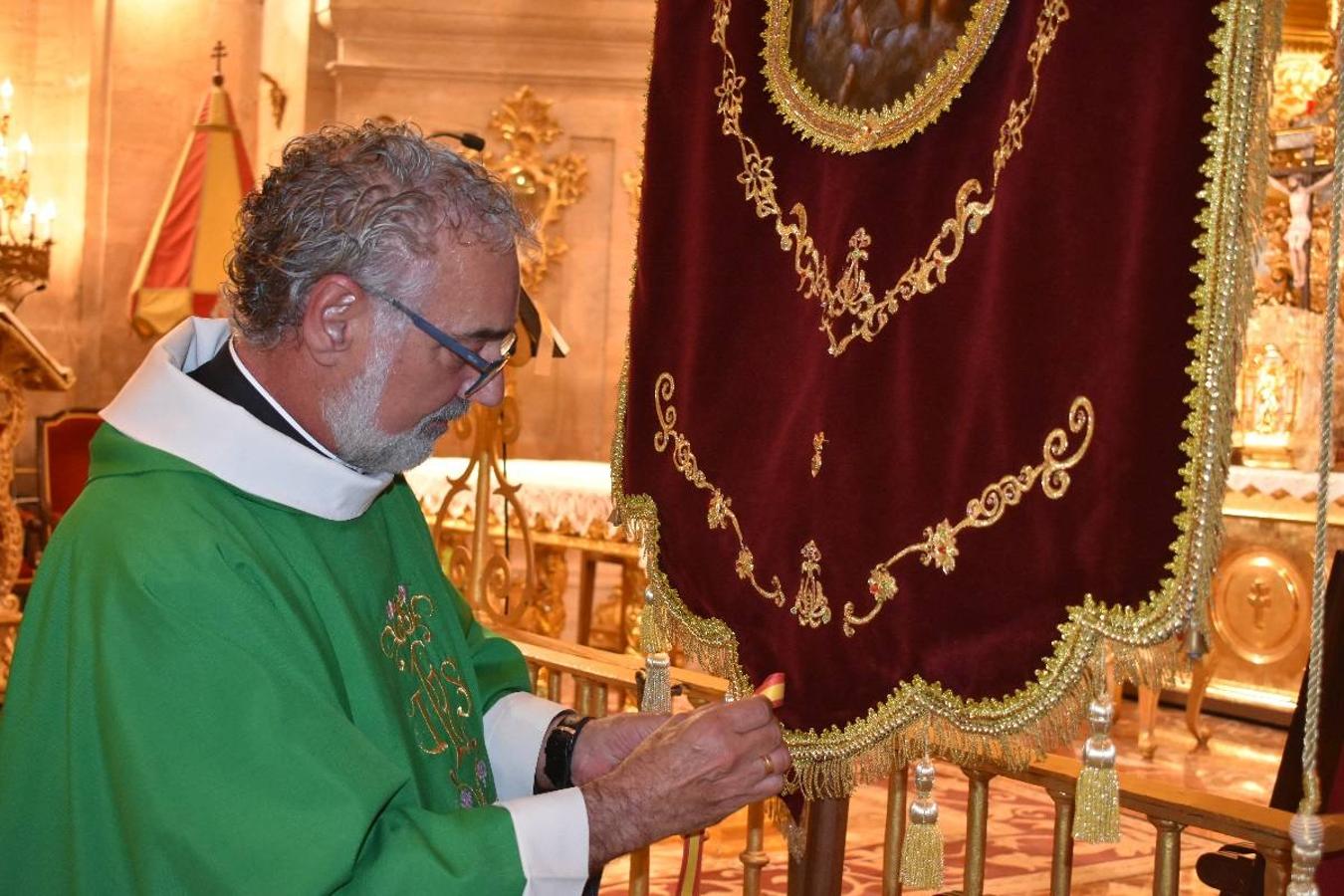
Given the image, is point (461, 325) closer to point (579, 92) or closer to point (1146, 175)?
point (1146, 175)

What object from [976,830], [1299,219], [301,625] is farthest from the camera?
[1299,219]

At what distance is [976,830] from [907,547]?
21.6 inches

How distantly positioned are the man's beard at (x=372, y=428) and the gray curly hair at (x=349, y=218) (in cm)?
11

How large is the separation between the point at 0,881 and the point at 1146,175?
5.70 ft

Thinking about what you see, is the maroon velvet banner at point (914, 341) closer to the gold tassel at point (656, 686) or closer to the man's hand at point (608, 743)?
the gold tassel at point (656, 686)

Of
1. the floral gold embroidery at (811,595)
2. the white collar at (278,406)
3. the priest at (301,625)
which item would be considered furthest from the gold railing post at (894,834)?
the white collar at (278,406)

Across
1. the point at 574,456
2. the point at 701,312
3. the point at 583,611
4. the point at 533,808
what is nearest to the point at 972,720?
the point at 533,808

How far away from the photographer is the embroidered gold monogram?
Answer: 2.21 meters

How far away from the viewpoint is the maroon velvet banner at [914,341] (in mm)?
2021

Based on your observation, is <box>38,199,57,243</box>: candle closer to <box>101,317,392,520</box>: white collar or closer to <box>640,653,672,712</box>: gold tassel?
<box>640,653,672,712</box>: gold tassel

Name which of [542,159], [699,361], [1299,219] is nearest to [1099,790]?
[699,361]

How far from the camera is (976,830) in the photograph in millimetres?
2529

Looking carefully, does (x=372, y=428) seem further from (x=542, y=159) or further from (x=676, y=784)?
(x=542, y=159)

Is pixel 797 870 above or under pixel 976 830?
under
